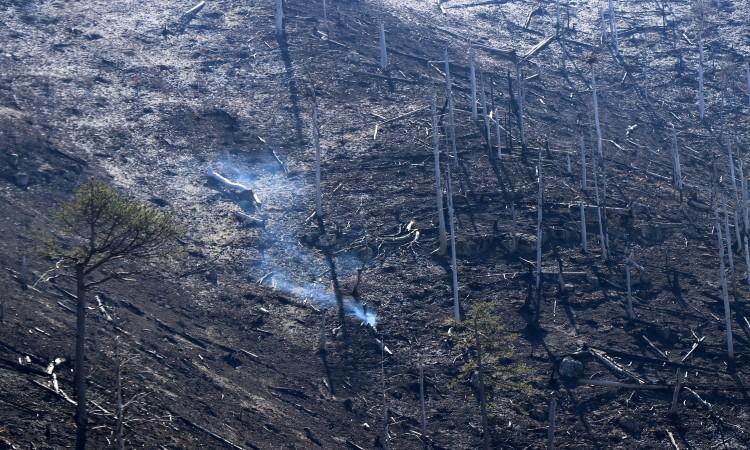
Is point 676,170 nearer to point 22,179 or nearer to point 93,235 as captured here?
point 22,179

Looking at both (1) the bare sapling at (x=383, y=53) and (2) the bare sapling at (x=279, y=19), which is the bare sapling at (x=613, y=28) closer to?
(1) the bare sapling at (x=383, y=53)

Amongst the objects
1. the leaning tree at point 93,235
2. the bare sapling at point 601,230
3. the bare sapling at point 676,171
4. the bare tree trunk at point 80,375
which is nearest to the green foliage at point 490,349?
the bare sapling at point 601,230

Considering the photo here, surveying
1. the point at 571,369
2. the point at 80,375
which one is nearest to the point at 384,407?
the point at 571,369

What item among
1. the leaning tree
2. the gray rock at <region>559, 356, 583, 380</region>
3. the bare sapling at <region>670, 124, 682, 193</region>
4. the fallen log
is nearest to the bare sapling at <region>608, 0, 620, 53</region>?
the bare sapling at <region>670, 124, 682, 193</region>

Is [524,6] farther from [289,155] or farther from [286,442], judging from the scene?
[286,442]

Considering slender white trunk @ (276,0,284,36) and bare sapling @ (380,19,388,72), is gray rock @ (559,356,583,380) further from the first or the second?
slender white trunk @ (276,0,284,36)
